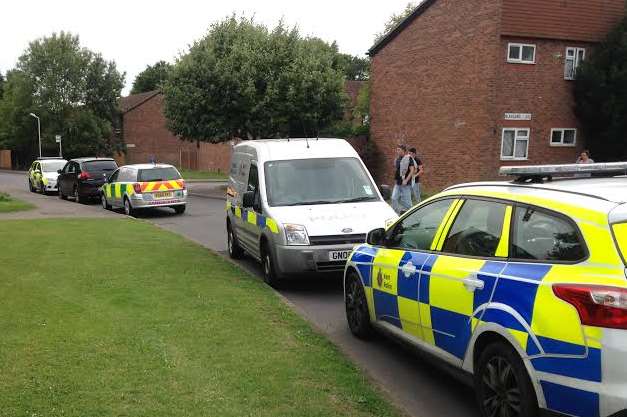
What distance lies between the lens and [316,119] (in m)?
28.3

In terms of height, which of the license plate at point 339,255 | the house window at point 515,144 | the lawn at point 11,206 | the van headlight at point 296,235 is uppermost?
the house window at point 515,144

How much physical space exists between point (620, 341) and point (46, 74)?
201 feet

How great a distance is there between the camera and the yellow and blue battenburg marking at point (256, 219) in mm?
8089

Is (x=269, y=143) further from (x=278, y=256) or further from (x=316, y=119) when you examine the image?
(x=316, y=119)

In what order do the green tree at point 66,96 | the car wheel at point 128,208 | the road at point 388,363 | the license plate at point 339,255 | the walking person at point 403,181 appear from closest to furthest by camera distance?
the road at point 388,363, the license plate at point 339,255, the walking person at point 403,181, the car wheel at point 128,208, the green tree at point 66,96

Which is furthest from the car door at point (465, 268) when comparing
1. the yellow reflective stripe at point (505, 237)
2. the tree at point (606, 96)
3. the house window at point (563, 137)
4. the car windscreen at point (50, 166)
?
the car windscreen at point (50, 166)

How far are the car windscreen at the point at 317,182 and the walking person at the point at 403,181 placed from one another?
20.1ft

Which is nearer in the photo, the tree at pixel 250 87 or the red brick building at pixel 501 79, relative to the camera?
the red brick building at pixel 501 79

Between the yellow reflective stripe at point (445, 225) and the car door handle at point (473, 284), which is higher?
the yellow reflective stripe at point (445, 225)

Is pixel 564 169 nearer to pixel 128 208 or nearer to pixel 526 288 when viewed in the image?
pixel 526 288

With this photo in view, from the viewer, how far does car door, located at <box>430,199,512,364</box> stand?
3.85 meters

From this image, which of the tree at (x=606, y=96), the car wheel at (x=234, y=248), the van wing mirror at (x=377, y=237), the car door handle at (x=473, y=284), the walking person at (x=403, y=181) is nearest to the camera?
the car door handle at (x=473, y=284)

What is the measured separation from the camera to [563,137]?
24.7m

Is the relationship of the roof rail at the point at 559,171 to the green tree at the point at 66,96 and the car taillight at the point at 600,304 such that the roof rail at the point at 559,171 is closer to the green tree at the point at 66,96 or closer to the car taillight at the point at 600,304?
the car taillight at the point at 600,304
